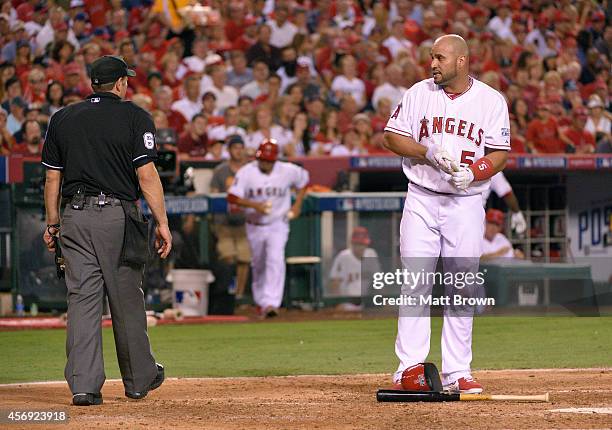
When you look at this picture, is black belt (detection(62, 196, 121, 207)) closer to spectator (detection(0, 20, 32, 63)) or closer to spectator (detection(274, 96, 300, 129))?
spectator (detection(274, 96, 300, 129))

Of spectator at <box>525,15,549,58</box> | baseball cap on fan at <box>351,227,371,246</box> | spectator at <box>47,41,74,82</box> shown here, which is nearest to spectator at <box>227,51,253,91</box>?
spectator at <box>47,41,74,82</box>

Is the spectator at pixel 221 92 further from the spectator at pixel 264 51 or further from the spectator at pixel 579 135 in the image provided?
the spectator at pixel 579 135

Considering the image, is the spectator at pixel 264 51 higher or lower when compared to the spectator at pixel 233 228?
higher

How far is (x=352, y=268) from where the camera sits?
53.3 ft

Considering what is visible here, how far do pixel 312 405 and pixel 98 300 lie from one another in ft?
4.48

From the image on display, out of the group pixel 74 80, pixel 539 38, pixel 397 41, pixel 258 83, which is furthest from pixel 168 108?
pixel 539 38

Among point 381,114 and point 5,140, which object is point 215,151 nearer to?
point 5,140

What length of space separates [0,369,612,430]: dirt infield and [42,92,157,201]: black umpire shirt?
1256 millimetres

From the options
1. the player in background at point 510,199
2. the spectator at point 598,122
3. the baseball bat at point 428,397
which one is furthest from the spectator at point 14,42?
the baseball bat at point 428,397

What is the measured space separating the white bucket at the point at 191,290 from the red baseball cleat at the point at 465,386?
308 inches

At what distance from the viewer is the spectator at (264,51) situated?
63.6ft

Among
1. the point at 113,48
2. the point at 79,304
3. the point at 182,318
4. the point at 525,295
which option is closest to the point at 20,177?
the point at 182,318

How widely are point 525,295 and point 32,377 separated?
658 centimetres

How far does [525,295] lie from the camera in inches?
573
